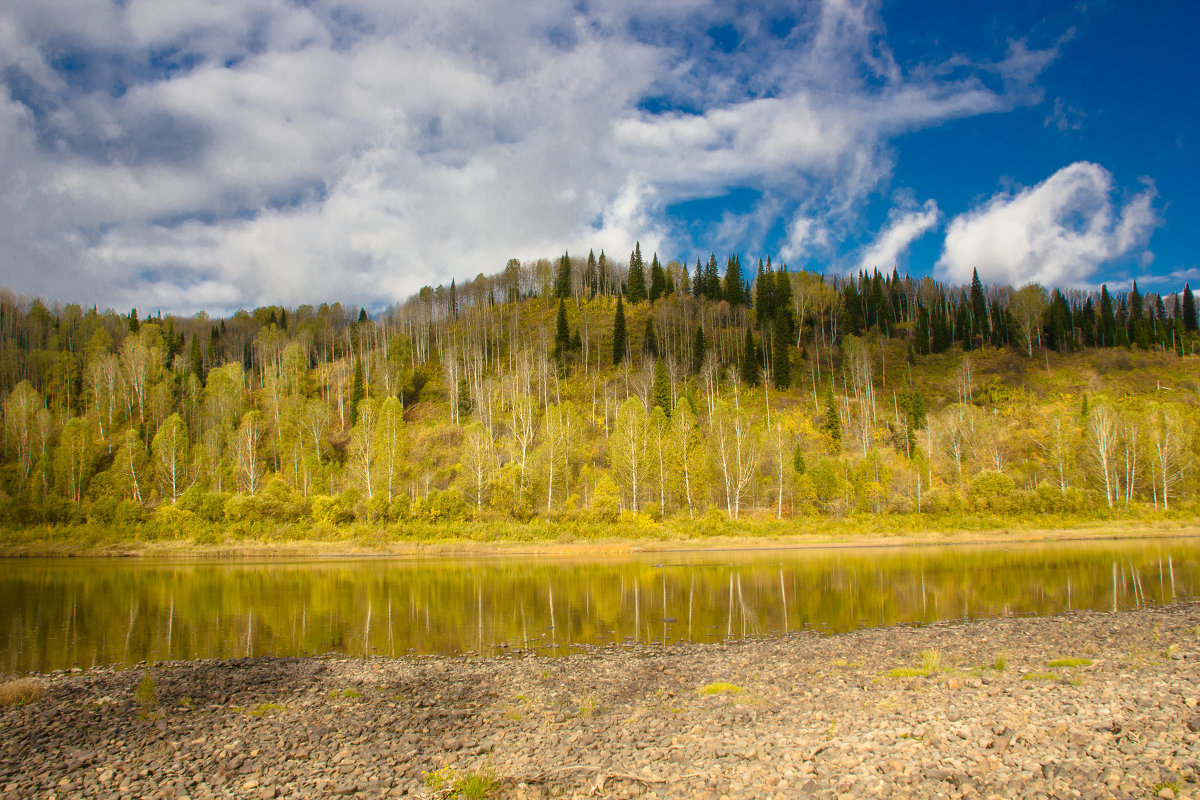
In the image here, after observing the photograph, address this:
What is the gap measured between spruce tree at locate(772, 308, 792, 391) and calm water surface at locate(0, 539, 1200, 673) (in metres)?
49.7

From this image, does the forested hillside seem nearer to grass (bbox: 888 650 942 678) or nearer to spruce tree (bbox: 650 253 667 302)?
spruce tree (bbox: 650 253 667 302)

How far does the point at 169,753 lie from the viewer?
1087 centimetres

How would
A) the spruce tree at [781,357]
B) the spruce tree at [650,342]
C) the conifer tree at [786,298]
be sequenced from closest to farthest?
the spruce tree at [781,357], the spruce tree at [650,342], the conifer tree at [786,298]

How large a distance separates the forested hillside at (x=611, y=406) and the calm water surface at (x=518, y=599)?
15624 millimetres

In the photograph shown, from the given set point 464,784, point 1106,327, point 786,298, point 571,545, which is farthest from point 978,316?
point 464,784

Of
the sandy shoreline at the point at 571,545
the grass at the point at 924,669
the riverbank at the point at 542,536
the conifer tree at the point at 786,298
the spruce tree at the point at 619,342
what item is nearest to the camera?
the grass at the point at 924,669

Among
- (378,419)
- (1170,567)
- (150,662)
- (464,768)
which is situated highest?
(378,419)

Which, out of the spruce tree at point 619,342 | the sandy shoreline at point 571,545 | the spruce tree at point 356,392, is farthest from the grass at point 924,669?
the spruce tree at point 619,342

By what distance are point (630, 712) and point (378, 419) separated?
70.3 metres

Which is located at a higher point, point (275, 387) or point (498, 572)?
point (275, 387)

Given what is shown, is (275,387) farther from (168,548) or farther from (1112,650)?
(1112,650)

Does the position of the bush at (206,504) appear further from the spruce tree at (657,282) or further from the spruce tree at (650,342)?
the spruce tree at (657,282)

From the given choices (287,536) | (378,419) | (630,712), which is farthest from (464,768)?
(378,419)

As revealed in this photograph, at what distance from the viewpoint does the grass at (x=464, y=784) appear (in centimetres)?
862
